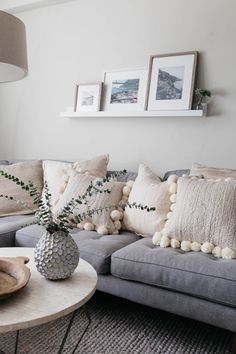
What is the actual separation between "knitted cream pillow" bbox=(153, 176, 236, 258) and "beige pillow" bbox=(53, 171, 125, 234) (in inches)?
13.7

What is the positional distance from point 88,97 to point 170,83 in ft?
2.49

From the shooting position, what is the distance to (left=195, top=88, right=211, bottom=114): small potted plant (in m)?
2.30

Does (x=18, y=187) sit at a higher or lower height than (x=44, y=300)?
higher

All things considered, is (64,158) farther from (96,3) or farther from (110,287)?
(110,287)

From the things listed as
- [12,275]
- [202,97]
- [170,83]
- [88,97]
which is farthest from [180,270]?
[88,97]

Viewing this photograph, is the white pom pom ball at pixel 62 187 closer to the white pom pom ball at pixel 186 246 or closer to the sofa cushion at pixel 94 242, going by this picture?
the sofa cushion at pixel 94 242

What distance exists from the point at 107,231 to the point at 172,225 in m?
0.44

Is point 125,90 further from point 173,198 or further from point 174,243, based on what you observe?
point 174,243

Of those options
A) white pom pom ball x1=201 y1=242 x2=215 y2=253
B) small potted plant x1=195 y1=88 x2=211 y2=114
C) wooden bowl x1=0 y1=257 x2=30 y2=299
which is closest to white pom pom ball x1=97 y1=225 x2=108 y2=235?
white pom pom ball x1=201 y1=242 x2=215 y2=253

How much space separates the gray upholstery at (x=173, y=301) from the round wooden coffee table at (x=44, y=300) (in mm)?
389

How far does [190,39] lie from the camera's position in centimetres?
244

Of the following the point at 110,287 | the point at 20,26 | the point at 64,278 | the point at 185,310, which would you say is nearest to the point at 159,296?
the point at 185,310

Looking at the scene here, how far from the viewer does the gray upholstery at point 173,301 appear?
4.62 feet

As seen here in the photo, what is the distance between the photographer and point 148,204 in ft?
6.50
